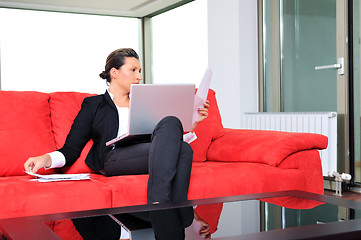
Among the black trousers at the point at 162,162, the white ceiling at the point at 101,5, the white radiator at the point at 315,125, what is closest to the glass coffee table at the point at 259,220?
the black trousers at the point at 162,162

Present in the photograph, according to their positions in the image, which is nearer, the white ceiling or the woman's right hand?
the woman's right hand

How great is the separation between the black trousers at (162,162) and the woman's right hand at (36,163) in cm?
28

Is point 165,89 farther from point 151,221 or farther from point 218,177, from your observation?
point 151,221

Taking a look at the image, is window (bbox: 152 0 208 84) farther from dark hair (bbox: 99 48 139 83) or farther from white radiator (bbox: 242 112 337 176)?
dark hair (bbox: 99 48 139 83)

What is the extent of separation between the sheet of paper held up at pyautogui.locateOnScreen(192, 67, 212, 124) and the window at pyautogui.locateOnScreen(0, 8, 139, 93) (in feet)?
16.8

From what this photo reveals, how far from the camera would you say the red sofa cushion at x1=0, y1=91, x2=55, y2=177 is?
2.16 m

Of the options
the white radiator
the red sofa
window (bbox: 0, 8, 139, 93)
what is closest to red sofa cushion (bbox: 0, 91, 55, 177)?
the red sofa

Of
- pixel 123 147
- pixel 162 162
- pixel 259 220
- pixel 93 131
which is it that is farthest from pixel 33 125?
pixel 259 220

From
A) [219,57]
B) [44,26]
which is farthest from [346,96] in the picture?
[44,26]

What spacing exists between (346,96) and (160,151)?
242 centimetres

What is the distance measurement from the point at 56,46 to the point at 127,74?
495 cm

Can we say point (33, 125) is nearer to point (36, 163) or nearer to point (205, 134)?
point (36, 163)

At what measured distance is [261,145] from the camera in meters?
2.45

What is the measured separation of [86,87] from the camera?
727cm
